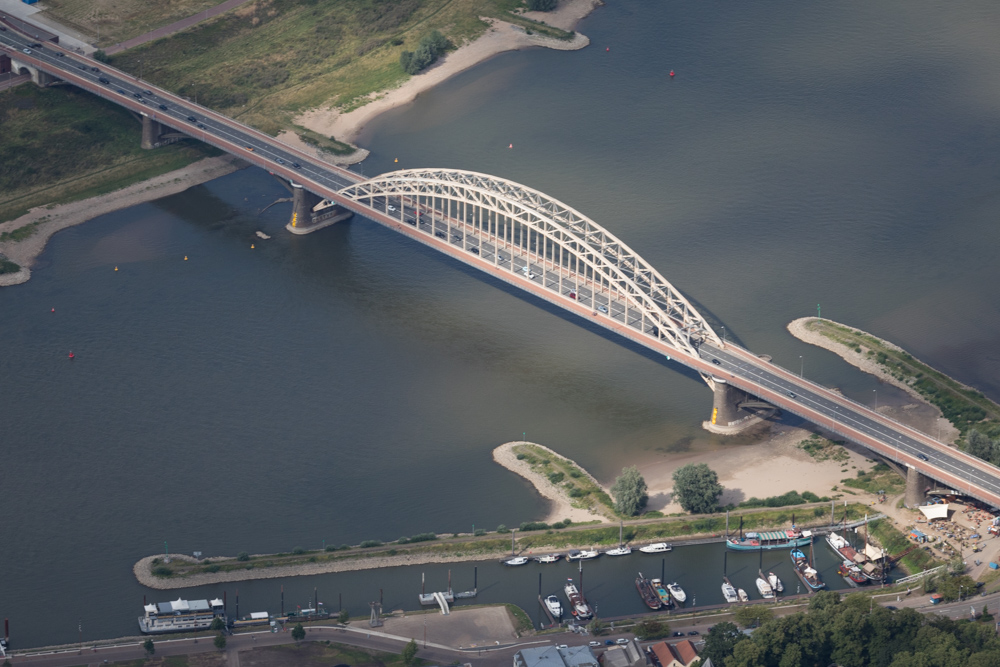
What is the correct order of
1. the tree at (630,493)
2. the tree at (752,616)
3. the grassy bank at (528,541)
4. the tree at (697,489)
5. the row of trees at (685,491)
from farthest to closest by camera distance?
the tree at (697,489) < the row of trees at (685,491) < the tree at (630,493) < the grassy bank at (528,541) < the tree at (752,616)

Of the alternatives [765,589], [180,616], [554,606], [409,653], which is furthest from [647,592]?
[180,616]

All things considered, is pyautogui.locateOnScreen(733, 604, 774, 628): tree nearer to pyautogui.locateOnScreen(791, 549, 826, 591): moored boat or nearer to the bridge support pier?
pyautogui.locateOnScreen(791, 549, 826, 591): moored boat

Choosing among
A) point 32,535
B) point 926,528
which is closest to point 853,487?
point 926,528

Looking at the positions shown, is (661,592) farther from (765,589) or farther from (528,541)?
(528,541)

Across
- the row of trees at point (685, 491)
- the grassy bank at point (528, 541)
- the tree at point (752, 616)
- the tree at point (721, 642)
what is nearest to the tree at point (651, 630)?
the tree at point (721, 642)

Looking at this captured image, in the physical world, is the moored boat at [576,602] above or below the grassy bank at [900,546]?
below

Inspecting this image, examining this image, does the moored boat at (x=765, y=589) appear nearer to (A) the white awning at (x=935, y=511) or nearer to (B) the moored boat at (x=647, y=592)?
(B) the moored boat at (x=647, y=592)
